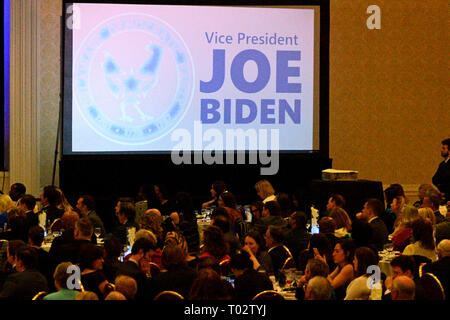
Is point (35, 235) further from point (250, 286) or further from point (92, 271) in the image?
point (250, 286)

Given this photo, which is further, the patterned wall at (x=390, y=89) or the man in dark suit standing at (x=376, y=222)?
the patterned wall at (x=390, y=89)

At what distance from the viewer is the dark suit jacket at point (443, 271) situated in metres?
5.71

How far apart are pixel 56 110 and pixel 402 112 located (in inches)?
234

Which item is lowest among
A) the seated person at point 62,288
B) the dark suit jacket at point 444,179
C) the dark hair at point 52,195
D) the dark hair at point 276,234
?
the seated person at point 62,288

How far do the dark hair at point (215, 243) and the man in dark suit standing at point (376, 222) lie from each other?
1.98 metres

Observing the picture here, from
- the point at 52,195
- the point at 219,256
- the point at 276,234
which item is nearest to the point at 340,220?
the point at 276,234

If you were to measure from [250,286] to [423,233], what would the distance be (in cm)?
211

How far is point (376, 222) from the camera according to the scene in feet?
27.0

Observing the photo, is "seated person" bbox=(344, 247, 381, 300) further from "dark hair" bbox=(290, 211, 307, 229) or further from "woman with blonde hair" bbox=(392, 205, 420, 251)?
"woman with blonde hair" bbox=(392, 205, 420, 251)

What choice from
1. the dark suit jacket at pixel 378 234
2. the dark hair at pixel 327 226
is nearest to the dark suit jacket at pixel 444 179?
the dark suit jacket at pixel 378 234

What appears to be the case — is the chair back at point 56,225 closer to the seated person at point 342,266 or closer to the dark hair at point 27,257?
the dark hair at point 27,257
